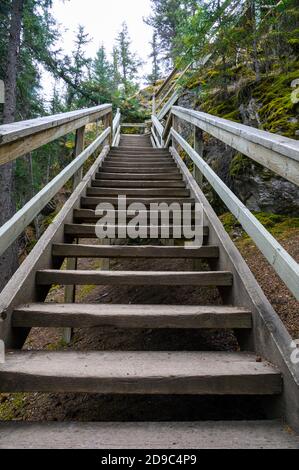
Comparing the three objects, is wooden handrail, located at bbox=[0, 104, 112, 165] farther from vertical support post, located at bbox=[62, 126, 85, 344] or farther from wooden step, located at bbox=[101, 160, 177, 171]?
wooden step, located at bbox=[101, 160, 177, 171]

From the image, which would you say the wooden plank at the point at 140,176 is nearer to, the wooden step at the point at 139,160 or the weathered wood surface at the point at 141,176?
the weathered wood surface at the point at 141,176

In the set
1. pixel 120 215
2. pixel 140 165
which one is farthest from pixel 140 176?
pixel 120 215

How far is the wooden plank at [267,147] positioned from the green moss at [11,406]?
3.28 m

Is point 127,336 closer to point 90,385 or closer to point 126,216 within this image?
point 126,216

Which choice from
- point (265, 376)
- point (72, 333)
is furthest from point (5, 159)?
Answer: point (72, 333)

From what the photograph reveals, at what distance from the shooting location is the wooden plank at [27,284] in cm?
169

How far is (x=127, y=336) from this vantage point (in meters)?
3.62

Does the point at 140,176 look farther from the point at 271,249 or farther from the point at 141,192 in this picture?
the point at 271,249

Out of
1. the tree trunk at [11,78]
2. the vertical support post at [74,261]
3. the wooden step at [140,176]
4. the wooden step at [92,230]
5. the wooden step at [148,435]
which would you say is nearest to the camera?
the wooden step at [148,435]

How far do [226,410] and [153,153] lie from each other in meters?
5.16

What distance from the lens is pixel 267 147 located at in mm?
1511

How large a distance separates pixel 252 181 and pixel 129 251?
2.50 meters

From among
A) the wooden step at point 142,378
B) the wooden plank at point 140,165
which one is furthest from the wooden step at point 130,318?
the wooden plank at point 140,165

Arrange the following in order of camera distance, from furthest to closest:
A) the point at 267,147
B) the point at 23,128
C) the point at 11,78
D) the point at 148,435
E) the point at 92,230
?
the point at 11,78, the point at 92,230, the point at 23,128, the point at 267,147, the point at 148,435
